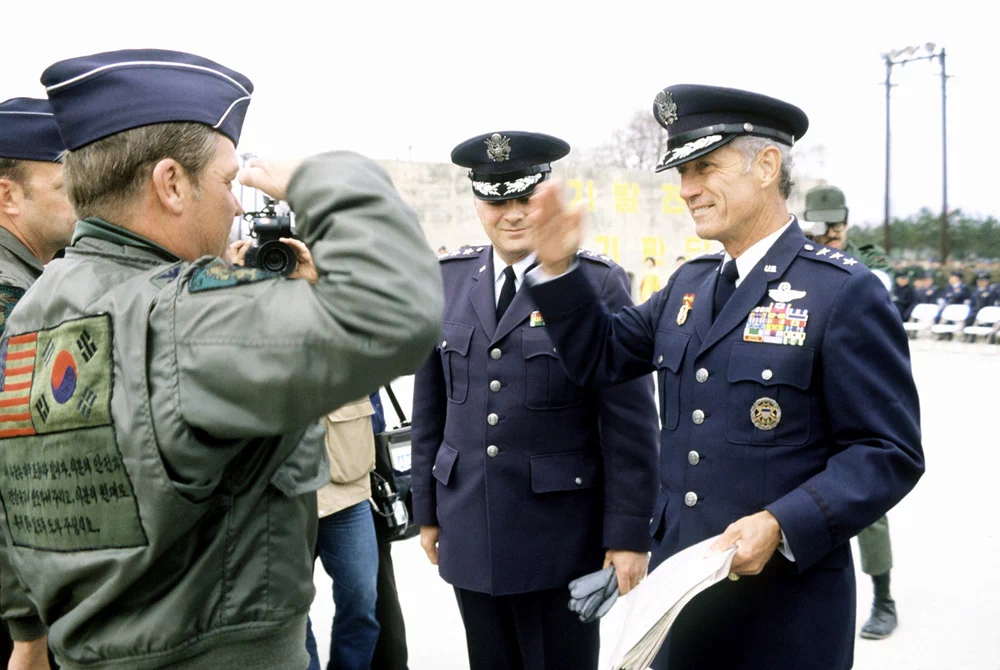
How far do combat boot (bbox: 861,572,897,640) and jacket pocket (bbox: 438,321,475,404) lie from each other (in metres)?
2.51

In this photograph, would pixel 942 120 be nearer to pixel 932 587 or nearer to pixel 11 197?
pixel 932 587

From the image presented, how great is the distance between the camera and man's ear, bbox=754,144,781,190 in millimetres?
2143

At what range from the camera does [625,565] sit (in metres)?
2.57

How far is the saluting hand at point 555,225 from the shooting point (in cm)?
192

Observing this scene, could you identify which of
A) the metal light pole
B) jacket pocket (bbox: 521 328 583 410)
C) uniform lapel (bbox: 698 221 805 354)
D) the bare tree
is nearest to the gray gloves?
jacket pocket (bbox: 521 328 583 410)

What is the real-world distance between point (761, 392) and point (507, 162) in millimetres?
1163

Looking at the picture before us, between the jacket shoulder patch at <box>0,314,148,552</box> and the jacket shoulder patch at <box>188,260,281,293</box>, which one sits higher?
the jacket shoulder patch at <box>188,260,281,293</box>

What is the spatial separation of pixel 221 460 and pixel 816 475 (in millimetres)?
1256

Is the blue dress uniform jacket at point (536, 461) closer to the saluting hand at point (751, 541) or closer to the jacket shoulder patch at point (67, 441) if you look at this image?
the saluting hand at point (751, 541)

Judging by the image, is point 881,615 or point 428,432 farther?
point 881,615

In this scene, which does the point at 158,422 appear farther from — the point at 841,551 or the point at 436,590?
the point at 436,590

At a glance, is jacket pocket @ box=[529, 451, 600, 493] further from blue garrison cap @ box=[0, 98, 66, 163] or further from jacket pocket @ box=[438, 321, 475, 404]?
blue garrison cap @ box=[0, 98, 66, 163]

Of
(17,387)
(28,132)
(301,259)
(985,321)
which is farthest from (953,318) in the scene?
(17,387)

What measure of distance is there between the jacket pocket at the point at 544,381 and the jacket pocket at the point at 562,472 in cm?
15
